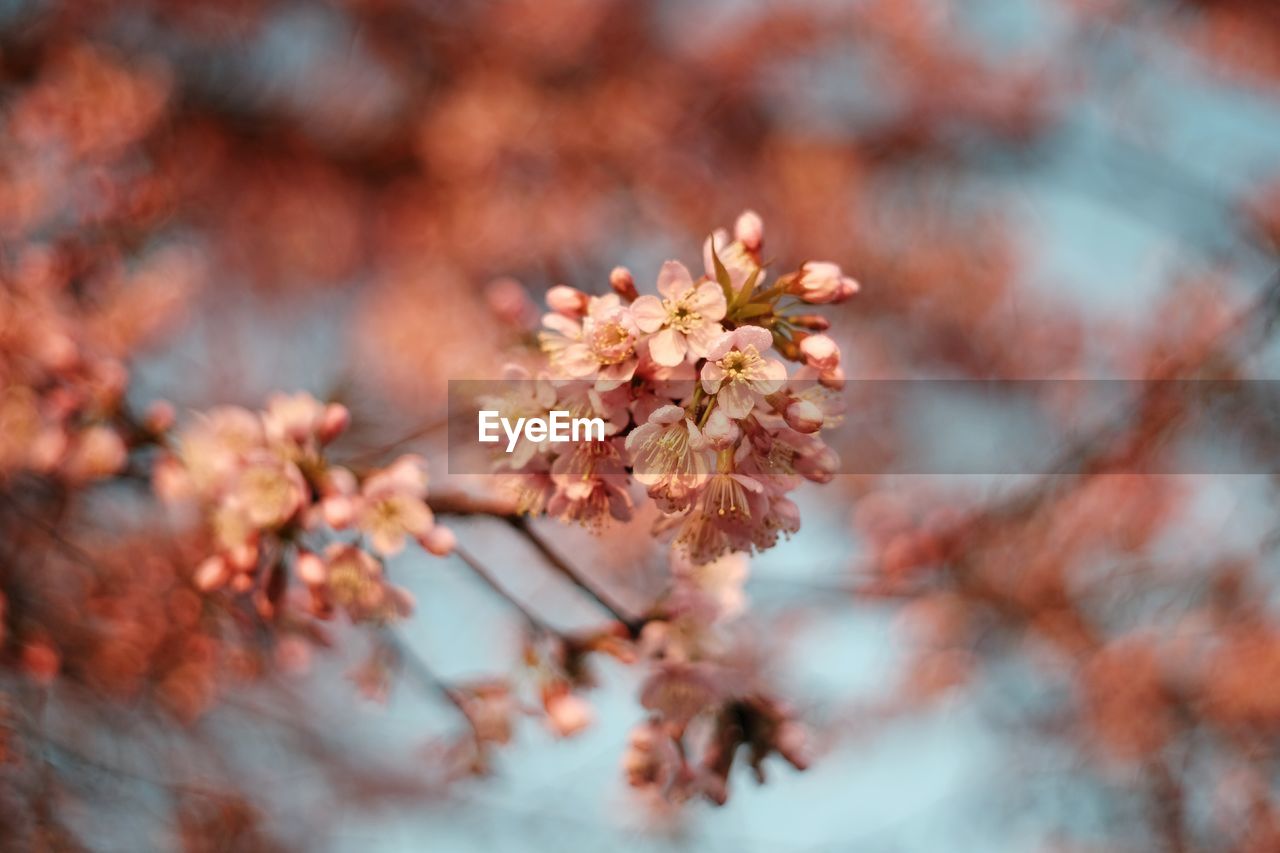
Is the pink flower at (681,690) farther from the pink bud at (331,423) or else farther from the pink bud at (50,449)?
the pink bud at (50,449)

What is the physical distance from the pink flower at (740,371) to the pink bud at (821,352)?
Result: 85 mm

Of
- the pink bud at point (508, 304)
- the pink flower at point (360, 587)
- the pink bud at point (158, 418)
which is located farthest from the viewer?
the pink bud at point (158, 418)

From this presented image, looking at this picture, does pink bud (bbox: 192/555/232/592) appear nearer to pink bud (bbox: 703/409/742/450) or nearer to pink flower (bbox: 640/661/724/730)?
pink flower (bbox: 640/661/724/730)

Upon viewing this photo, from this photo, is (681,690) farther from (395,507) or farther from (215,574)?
(215,574)

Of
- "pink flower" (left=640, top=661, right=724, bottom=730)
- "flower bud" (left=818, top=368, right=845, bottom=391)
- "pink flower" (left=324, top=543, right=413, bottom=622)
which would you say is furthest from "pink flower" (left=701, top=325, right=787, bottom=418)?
"pink flower" (left=324, top=543, right=413, bottom=622)

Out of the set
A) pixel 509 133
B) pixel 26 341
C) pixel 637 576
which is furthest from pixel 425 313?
pixel 26 341

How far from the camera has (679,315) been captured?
1.11 meters

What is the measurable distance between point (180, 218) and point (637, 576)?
2371 mm

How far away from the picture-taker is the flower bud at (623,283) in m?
1.24

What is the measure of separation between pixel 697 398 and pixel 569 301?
0.80ft

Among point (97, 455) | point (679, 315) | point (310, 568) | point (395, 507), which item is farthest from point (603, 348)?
point (97, 455)

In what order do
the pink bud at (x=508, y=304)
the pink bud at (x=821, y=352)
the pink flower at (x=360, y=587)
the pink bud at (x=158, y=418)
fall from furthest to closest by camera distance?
1. the pink bud at (x=158, y=418)
2. the pink bud at (x=508, y=304)
3. the pink flower at (x=360, y=587)
4. the pink bud at (x=821, y=352)

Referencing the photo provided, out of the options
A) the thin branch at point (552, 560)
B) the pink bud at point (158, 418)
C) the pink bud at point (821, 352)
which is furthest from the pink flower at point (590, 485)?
the pink bud at point (158, 418)

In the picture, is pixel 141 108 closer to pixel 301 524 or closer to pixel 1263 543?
pixel 301 524
